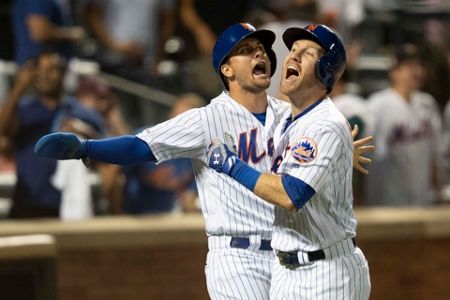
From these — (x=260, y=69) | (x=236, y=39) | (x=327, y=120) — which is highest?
(x=236, y=39)

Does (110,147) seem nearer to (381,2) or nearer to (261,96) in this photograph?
(261,96)

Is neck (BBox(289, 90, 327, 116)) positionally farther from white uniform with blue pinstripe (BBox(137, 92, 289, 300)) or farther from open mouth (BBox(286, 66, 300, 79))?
white uniform with blue pinstripe (BBox(137, 92, 289, 300))

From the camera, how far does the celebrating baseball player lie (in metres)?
4.21

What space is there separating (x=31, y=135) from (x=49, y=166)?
0.71 feet

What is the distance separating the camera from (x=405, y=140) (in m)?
7.23

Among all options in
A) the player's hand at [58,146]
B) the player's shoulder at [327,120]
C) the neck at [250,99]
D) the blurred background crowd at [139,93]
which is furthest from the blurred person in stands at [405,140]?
the player's hand at [58,146]

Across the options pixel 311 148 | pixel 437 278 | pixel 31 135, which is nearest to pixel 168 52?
pixel 31 135

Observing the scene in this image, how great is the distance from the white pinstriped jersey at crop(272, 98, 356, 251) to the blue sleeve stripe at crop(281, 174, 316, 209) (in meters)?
0.02

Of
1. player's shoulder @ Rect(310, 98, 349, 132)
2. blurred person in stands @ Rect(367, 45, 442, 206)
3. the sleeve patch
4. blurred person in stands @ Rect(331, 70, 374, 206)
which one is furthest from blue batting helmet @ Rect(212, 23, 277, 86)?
blurred person in stands @ Rect(367, 45, 442, 206)

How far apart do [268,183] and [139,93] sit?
3029mm

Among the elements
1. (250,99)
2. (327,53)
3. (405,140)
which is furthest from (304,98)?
(405,140)

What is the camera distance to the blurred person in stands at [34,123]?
21.3 feet

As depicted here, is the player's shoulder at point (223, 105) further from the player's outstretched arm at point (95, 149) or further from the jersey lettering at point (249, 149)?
the player's outstretched arm at point (95, 149)

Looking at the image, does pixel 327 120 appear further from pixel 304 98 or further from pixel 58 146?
pixel 58 146
